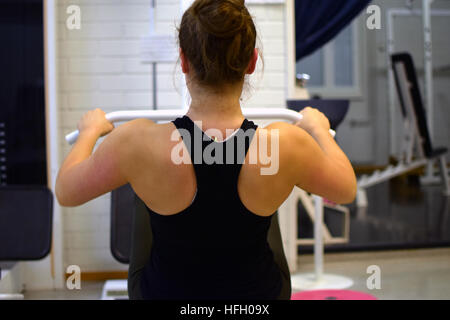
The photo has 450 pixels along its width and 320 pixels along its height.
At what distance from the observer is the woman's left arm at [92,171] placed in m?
0.97

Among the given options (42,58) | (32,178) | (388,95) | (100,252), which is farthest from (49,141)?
(388,95)

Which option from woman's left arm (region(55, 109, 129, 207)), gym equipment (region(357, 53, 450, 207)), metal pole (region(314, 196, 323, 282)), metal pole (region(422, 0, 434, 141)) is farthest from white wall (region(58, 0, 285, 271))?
metal pole (region(422, 0, 434, 141))

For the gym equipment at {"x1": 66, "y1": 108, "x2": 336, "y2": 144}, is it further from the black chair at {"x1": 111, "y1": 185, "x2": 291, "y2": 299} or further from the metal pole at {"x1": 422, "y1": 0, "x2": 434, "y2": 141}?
the metal pole at {"x1": 422, "y1": 0, "x2": 434, "y2": 141}

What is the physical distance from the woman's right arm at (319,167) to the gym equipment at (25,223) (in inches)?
59.2

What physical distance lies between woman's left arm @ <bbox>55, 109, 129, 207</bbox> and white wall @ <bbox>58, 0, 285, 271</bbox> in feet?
6.23

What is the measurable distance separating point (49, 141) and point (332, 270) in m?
1.79

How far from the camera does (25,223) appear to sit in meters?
2.24

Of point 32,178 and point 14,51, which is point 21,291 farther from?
point 14,51

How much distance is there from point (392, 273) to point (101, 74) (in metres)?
2.03

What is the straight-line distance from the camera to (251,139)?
3.19ft
